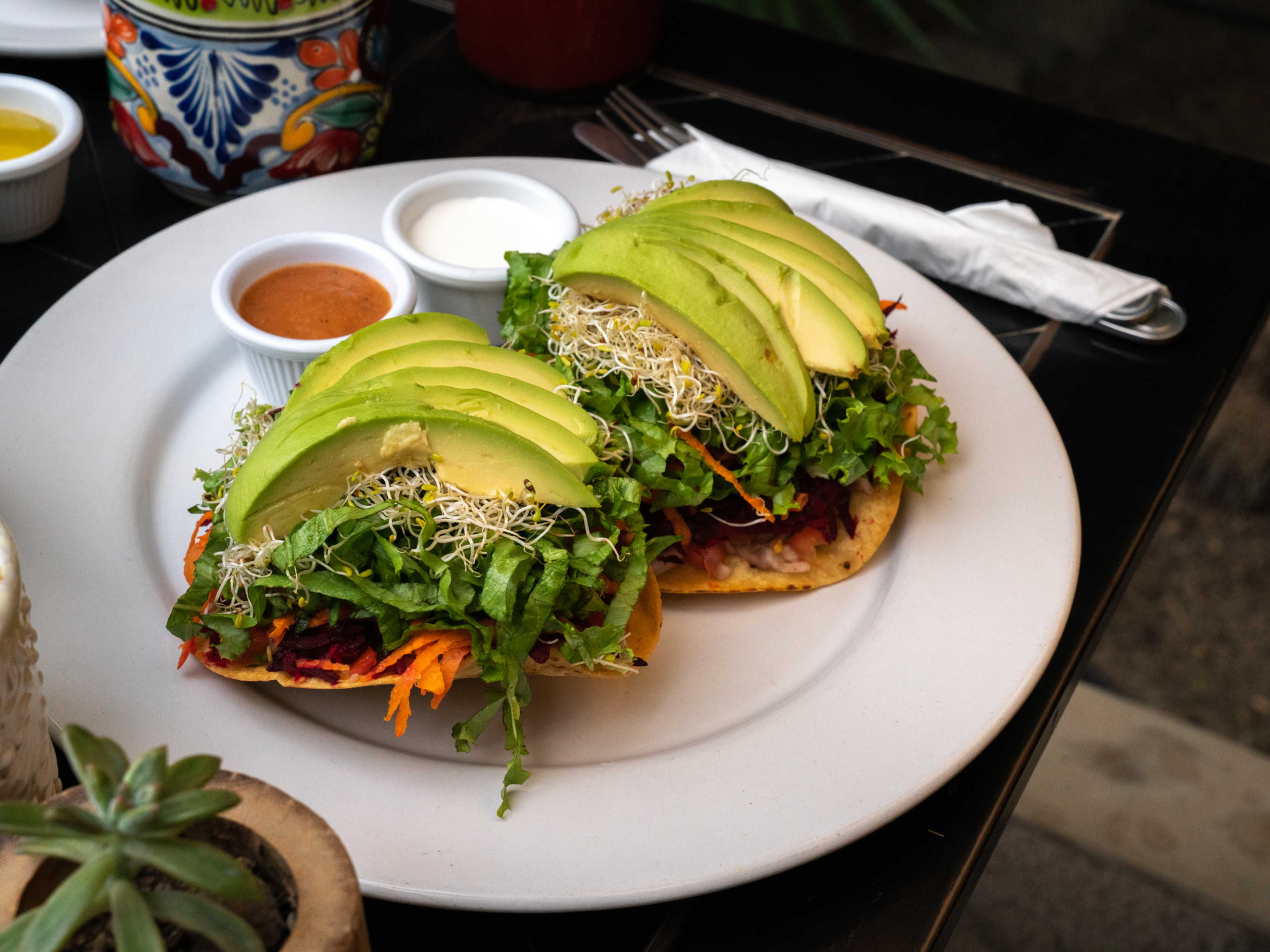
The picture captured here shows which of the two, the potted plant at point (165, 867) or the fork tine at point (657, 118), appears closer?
the potted plant at point (165, 867)

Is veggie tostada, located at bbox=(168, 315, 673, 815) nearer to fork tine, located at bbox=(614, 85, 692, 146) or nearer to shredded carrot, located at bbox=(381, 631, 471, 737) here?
shredded carrot, located at bbox=(381, 631, 471, 737)

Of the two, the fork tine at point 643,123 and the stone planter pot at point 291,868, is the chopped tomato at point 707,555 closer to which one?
the stone planter pot at point 291,868

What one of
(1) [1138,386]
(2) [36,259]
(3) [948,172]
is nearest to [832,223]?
(3) [948,172]

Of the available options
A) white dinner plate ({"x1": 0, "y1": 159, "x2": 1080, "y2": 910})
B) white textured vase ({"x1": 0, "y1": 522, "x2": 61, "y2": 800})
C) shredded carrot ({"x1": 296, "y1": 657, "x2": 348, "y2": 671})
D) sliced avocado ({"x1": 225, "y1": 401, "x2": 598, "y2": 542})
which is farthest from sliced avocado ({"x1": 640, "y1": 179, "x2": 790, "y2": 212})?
white textured vase ({"x1": 0, "y1": 522, "x2": 61, "y2": 800})

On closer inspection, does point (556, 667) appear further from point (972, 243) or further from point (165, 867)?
point (972, 243)

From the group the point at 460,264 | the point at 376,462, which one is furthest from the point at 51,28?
the point at 376,462

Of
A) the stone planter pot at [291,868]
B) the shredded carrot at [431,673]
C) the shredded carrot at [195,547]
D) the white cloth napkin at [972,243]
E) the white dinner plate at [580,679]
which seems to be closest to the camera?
the stone planter pot at [291,868]

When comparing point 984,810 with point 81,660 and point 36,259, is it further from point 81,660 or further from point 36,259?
point 36,259

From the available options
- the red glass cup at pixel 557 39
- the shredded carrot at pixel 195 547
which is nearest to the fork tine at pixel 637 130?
the red glass cup at pixel 557 39
